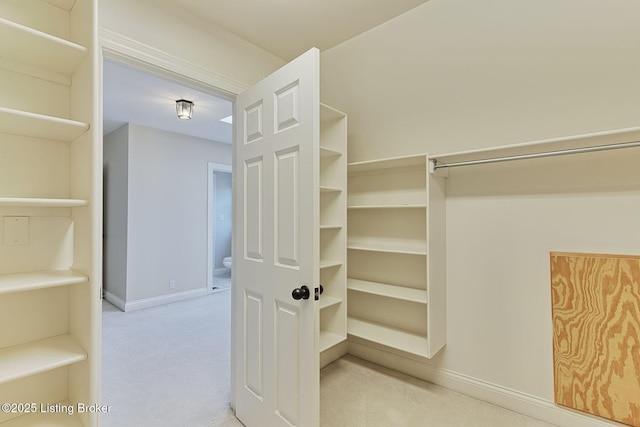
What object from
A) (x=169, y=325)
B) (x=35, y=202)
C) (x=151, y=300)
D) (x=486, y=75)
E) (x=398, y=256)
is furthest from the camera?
(x=151, y=300)

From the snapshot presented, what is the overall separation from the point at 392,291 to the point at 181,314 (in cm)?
309

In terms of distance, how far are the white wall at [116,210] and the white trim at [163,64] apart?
9.45 feet

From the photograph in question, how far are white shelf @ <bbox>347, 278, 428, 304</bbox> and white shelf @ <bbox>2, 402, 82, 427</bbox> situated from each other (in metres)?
1.72

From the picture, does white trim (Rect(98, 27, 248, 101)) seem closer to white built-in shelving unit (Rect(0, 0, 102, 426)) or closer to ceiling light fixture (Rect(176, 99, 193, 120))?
white built-in shelving unit (Rect(0, 0, 102, 426))

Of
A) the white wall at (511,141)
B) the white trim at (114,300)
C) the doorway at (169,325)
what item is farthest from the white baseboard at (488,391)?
the white trim at (114,300)

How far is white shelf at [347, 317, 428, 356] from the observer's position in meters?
2.10

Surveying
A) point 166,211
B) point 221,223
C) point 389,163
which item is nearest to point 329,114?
point 389,163

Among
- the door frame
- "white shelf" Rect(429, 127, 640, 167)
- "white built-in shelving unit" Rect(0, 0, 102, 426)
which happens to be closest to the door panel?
the door frame

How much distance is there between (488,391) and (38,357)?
247cm

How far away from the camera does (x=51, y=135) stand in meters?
1.26

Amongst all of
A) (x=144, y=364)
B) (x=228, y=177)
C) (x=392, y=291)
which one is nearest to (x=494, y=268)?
(x=392, y=291)

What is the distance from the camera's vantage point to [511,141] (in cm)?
192

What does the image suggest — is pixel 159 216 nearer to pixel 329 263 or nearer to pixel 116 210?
pixel 116 210

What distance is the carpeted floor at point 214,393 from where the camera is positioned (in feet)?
6.20
